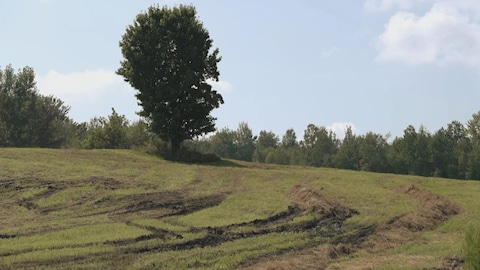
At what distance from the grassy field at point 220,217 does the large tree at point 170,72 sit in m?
9.22

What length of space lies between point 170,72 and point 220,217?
93.6ft

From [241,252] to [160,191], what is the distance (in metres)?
15.2

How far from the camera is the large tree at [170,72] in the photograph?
164ft

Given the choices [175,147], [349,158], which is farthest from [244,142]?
[175,147]

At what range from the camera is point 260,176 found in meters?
38.8

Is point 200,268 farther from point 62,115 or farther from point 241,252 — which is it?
point 62,115

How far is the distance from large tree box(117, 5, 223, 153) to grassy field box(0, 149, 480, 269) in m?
9.22

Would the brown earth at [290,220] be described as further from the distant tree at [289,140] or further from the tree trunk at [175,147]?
the distant tree at [289,140]

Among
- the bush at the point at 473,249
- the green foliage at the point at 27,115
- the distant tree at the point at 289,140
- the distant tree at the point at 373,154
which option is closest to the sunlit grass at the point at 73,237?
the bush at the point at 473,249

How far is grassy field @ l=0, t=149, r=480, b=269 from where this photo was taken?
1659 centimetres

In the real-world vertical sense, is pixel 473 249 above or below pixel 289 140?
Answer: below

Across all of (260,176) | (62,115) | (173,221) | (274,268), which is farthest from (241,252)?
(62,115)

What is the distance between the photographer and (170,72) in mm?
50688

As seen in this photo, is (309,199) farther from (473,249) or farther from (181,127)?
(181,127)
